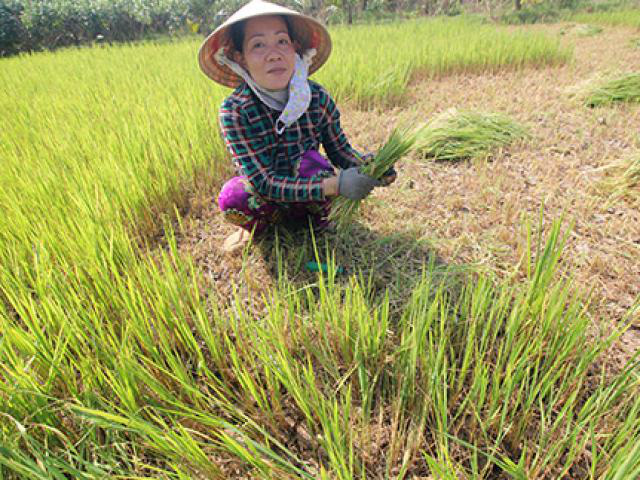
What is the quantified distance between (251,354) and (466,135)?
201 cm

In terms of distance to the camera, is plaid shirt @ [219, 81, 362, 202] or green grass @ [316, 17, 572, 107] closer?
plaid shirt @ [219, 81, 362, 202]

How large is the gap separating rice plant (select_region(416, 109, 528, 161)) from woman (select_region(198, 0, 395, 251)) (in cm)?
101

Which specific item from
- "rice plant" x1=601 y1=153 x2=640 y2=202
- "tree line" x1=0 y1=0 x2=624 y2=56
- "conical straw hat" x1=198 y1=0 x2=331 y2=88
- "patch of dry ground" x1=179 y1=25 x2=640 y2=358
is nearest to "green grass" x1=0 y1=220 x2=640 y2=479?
"patch of dry ground" x1=179 y1=25 x2=640 y2=358

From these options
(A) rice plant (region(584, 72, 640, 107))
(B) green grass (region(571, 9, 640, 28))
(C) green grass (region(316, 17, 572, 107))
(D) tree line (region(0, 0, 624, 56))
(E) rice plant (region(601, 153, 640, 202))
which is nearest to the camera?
(E) rice plant (region(601, 153, 640, 202))

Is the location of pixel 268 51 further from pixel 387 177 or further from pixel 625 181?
pixel 625 181

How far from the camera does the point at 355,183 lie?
1105 millimetres

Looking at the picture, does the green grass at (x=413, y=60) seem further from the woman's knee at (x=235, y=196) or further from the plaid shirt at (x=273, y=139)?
the woman's knee at (x=235, y=196)

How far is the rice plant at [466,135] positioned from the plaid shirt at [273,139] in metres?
1.01

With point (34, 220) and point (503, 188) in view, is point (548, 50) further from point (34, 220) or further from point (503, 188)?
point (34, 220)

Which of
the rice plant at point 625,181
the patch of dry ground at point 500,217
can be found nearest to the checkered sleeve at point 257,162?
the patch of dry ground at point 500,217

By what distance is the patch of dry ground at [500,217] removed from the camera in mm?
1328

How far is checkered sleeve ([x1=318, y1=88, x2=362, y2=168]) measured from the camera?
1360mm

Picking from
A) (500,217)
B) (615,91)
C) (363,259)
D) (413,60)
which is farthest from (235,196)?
(413,60)

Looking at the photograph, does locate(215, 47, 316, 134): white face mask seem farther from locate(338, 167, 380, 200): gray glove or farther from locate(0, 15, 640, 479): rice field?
locate(0, 15, 640, 479): rice field
